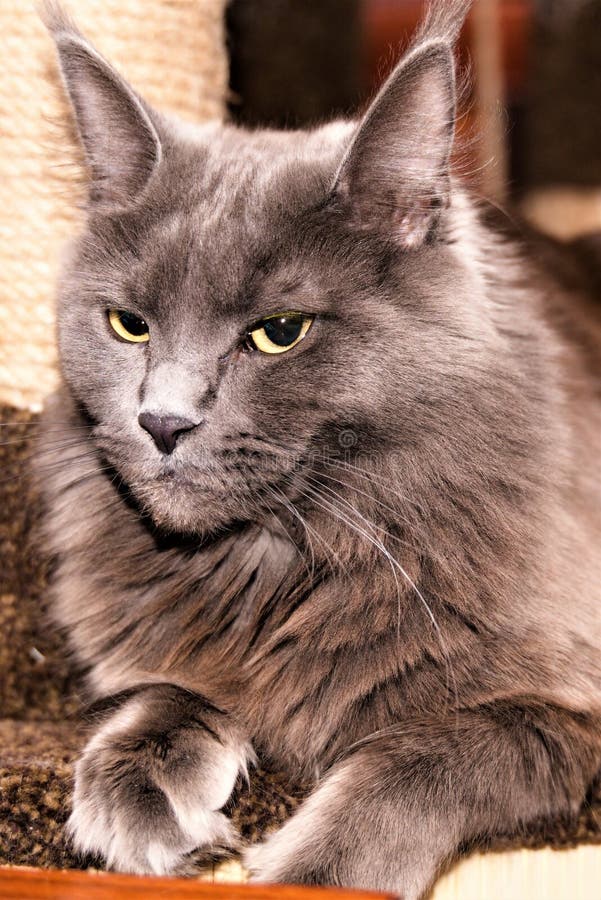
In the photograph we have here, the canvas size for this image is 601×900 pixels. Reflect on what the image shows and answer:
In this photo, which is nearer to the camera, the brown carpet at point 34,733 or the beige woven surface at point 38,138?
the brown carpet at point 34,733

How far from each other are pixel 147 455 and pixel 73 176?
0.61 metres

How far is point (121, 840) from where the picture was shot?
3.66 ft

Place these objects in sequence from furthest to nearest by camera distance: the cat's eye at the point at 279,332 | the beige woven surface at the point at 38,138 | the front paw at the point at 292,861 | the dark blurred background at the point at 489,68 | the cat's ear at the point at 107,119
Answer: the dark blurred background at the point at 489,68 → the beige woven surface at the point at 38,138 → the cat's ear at the point at 107,119 → the cat's eye at the point at 279,332 → the front paw at the point at 292,861

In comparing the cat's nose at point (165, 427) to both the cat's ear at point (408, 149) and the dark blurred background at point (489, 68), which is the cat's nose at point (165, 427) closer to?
the cat's ear at point (408, 149)

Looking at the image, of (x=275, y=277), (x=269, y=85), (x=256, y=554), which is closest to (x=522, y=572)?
(x=256, y=554)

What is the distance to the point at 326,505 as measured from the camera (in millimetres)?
1264

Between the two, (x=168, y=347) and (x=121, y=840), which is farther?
Answer: (x=168, y=347)

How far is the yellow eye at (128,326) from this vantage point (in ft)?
4.27

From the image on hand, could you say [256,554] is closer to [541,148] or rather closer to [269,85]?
[269,85]

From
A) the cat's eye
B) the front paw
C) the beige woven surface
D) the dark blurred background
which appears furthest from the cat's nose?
the dark blurred background

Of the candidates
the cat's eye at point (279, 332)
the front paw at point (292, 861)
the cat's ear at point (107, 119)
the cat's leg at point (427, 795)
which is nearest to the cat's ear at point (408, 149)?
the cat's eye at point (279, 332)

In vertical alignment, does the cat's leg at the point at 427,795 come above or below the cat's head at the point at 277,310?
below

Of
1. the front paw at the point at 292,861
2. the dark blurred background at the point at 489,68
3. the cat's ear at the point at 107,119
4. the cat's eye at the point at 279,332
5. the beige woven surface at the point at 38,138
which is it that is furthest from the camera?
the dark blurred background at the point at 489,68

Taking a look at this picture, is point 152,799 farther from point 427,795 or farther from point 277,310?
point 277,310
